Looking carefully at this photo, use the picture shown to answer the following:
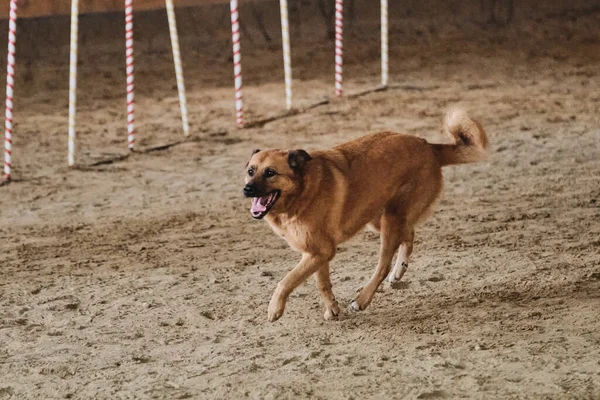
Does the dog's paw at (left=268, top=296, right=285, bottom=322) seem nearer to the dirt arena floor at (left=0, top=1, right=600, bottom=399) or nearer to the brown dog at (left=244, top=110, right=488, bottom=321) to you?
the brown dog at (left=244, top=110, right=488, bottom=321)

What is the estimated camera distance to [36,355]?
15.2 feet

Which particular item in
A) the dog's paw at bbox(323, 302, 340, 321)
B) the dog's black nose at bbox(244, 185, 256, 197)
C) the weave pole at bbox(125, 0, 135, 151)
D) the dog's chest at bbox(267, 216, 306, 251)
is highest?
the weave pole at bbox(125, 0, 135, 151)

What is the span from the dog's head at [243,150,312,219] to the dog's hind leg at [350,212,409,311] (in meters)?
0.74

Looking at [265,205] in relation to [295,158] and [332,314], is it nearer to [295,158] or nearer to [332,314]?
[295,158]

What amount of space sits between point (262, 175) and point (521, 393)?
1666mm

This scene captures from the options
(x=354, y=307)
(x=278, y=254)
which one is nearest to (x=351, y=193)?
(x=354, y=307)

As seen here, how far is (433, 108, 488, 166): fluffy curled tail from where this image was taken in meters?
5.52

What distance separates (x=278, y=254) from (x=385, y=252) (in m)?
1.21

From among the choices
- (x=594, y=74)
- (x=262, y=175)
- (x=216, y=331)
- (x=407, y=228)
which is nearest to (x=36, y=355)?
(x=216, y=331)

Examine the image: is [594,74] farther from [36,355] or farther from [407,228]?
[36,355]

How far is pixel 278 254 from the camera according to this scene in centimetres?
619

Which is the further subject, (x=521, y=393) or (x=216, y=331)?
(x=216, y=331)

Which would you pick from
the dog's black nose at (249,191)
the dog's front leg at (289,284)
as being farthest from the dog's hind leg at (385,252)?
the dog's black nose at (249,191)

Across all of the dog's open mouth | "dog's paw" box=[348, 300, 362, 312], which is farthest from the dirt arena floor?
the dog's open mouth
